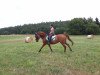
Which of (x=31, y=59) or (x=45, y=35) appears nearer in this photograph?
(x=31, y=59)

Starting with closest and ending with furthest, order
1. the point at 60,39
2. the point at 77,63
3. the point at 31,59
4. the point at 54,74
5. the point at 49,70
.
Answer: the point at 54,74
the point at 49,70
the point at 77,63
the point at 31,59
the point at 60,39

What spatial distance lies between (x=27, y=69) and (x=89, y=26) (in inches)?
3170

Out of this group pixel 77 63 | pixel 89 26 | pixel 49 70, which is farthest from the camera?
pixel 89 26

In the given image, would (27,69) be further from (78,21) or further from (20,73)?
(78,21)

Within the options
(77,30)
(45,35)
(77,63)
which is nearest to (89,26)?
(77,30)

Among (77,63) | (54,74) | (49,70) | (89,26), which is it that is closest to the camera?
(54,74)

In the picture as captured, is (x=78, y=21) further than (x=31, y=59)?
Yes

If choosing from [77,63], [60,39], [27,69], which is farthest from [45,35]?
[27,69]

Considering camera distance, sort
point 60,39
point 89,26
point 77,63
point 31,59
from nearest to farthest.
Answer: point 77,63
point 31,59
point 60,39
point 89,26

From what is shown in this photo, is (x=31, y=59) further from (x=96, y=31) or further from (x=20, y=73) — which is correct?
(x=96, y=31)

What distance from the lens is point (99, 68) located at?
55.7 feet

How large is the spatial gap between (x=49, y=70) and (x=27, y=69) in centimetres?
121

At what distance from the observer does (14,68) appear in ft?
56.1

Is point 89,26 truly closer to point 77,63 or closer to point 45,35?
point 45,35
